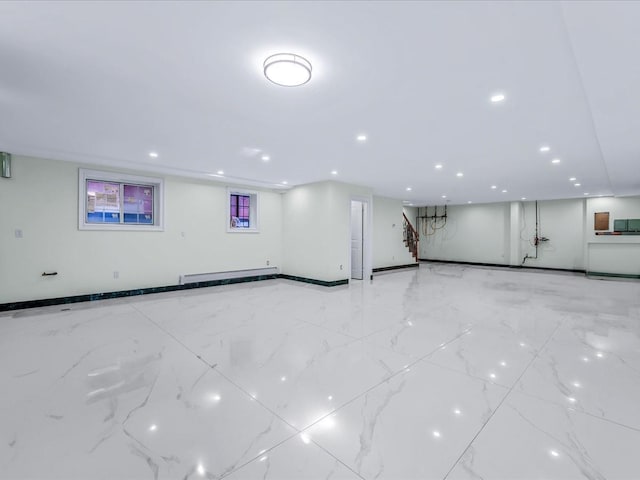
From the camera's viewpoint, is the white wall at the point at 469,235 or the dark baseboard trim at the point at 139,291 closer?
the dark baseboard trim at the point at 139,291

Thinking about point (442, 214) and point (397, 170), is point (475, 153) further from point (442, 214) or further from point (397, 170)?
point (442, 214)

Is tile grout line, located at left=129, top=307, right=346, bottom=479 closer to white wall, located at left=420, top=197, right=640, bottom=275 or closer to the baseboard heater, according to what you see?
the baseboard heater

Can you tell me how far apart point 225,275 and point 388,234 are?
6.12m

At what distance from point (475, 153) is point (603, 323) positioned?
331 cm

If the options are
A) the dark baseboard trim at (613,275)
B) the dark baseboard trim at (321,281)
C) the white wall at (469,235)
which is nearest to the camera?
the dark baseboard trim at (321,281)

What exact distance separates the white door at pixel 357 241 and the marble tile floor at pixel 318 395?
12.3ft

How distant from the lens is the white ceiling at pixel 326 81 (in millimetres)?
1873

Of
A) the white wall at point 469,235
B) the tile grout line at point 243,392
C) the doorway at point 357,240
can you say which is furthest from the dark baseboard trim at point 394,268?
Answer: the tile grout line at point 243,392

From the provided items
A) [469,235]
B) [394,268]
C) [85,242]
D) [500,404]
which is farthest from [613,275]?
[85,242]

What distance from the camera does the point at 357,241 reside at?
8.66 metres

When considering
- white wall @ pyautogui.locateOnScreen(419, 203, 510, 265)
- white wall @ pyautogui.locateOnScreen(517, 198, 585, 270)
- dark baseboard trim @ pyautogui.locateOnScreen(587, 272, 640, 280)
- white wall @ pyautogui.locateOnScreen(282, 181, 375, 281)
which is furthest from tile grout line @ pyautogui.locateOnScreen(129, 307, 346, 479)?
white wall @ pyautogui.locateOnScreen(419, 203, 510, 265)

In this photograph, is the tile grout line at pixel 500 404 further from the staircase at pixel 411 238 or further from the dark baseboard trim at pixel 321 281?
the staircase at pixel 411 238

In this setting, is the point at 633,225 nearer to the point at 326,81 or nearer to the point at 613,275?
the point at 613,275

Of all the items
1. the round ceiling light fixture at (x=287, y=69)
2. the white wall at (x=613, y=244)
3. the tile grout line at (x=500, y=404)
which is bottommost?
the tile grout line at (x=500, y=404)
